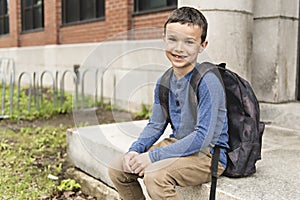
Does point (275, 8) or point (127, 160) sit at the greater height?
point (275, 8)

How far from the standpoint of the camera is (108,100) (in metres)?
8.43

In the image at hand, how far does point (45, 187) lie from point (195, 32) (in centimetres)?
241

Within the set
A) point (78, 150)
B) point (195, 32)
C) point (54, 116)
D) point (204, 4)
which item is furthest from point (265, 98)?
point (54, 116)

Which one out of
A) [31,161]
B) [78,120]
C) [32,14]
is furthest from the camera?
[32,14]

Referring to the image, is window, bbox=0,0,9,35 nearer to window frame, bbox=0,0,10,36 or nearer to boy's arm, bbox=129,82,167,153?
window frame, bbox=0,0,10,36

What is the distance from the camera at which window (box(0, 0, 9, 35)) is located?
1539 centimetres

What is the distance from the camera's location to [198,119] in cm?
239

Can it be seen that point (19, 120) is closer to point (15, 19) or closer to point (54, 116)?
point (54, 116)

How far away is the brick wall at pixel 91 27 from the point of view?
285 inches

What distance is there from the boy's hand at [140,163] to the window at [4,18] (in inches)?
561

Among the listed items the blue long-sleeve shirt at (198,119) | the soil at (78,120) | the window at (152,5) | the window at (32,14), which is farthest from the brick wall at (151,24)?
the window at (32,14)

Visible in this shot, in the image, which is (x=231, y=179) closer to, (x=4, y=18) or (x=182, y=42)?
(x=182, y=42)

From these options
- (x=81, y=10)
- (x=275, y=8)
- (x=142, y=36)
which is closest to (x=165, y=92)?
(x=275, y=8)

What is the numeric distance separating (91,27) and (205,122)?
24.5ft
